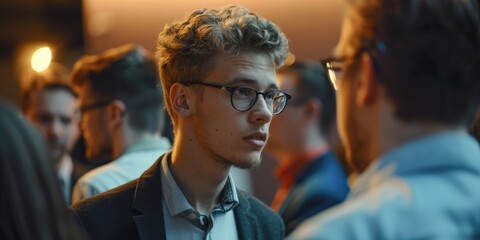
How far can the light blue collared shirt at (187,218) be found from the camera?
10.7 feet

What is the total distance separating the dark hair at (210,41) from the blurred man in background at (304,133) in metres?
1.85

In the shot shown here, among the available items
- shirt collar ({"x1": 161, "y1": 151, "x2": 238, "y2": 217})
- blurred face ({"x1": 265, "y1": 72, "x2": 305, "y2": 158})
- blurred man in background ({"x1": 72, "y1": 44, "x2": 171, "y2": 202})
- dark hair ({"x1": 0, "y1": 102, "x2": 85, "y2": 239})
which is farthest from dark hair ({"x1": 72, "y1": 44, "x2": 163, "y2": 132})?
dark hair ({"x1": 0, "y1": 102, "x2": 85, "y2": 239})

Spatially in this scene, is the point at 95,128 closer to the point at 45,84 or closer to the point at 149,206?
the point at 149,206

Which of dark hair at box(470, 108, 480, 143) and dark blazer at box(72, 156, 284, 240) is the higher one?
dark hair at box(470, 108, 480, 143)

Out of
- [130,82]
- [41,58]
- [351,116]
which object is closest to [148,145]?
[130,82]

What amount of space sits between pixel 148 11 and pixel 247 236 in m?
3.60

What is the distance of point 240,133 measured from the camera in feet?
11.0

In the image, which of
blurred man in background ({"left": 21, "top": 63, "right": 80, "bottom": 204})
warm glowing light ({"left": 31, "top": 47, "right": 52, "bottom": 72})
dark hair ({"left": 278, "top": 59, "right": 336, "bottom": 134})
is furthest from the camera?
warm glowing light ({"left": 31, "top": 47, "right": 52, "bottom": 72})

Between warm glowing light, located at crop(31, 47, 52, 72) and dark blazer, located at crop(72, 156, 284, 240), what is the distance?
534 centimetres

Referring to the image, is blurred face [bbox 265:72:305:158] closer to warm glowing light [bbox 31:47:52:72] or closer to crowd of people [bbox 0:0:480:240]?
crowd of people [bbox 0:0:480:240]

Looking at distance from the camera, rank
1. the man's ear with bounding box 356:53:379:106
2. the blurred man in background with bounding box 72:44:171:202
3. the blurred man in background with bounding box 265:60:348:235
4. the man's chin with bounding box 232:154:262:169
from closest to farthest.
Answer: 1. the man's ear with bounding box 356:53:379:106
2. the man's chin with bounding box 232:154:262:169
3. the blurred man in background with bounding box 72:44:171:202
4. the blurred man in background with bounding box 265:60:348:235

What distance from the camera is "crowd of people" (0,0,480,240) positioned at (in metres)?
2.01

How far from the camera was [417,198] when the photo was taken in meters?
1.93

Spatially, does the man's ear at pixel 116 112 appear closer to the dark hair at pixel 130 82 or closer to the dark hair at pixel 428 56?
the dark hair at pixel 130 82
